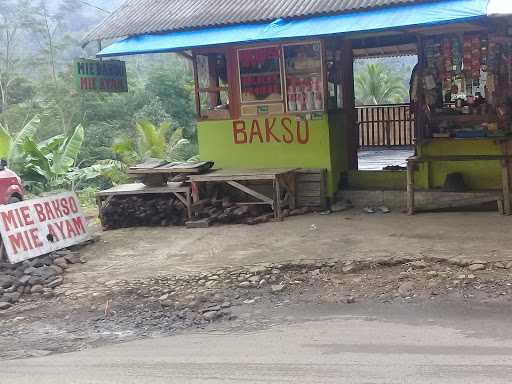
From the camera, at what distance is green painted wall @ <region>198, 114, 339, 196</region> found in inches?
399

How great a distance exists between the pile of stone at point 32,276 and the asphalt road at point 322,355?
2.19 meters

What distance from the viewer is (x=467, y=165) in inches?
379

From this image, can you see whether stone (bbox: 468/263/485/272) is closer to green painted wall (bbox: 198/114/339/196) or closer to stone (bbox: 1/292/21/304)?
green painted wall (bbox: 198/114/339/196)

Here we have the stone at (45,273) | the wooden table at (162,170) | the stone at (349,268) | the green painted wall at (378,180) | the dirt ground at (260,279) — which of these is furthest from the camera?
the wooden table at (162,170)

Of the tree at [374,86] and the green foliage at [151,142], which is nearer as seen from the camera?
the green foliage at [151,142]

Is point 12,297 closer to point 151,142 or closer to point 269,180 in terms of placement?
point 269,180

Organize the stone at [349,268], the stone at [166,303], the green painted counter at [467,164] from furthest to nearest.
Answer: the green painted counter at [467,164]
the stone at [349,268]
the stone at [166,303]

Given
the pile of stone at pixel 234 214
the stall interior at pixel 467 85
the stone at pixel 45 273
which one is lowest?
the stone at pixel 45 273

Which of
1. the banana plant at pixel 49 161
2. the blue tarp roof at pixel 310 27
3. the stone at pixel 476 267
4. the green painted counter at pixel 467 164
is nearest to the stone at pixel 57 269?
the blue tarp roof at pixel 310 27

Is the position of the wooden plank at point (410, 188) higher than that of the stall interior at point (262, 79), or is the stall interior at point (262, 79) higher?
the stall interior at point (262, 79)

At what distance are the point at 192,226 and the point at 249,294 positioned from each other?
3285 mm

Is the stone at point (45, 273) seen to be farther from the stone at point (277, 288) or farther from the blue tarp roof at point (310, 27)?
the blue tarp roof at point (310, 27)

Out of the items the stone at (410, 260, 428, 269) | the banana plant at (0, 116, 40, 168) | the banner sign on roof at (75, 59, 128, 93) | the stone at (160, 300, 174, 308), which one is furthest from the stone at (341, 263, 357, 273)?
the banana plant at (0, 116, 40, 168)

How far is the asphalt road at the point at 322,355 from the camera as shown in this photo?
4.36 metres
